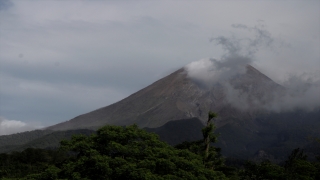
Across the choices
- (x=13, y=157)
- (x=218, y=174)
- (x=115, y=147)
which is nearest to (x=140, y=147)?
(x=115, y=147)

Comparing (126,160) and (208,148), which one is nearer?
(126,160)

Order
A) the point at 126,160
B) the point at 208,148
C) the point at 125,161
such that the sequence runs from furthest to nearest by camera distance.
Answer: the point at 208,148 → the point at 126,160 → the point at 125,161

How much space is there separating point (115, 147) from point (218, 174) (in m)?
6.37

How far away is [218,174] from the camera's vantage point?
2578cm

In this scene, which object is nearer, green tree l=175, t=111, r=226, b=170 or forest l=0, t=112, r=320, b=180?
forest l=0, t=112, r=320, b=180

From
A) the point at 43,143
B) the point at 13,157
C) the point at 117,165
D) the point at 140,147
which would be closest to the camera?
the point at 117,165

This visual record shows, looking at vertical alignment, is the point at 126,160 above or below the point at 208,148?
above

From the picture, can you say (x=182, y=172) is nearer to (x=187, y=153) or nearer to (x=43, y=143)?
(x=187, y=153)

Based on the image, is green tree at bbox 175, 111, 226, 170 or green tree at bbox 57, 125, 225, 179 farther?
green tree at bbox 175, 111, 226, 170

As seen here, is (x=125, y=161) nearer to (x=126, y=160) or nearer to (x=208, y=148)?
(x=126, y=160)

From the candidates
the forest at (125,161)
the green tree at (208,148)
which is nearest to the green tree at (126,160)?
the forest at (125,161)

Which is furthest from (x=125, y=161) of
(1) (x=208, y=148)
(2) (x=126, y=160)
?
(1) (x=208, y=148)

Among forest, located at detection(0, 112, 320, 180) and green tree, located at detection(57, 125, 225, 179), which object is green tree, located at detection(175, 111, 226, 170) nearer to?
forest, located at detection(0, 112, 320, 180)

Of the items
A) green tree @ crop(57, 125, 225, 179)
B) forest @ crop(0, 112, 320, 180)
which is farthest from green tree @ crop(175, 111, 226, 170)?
green tree @ crop(57, 125, 225, 179)
